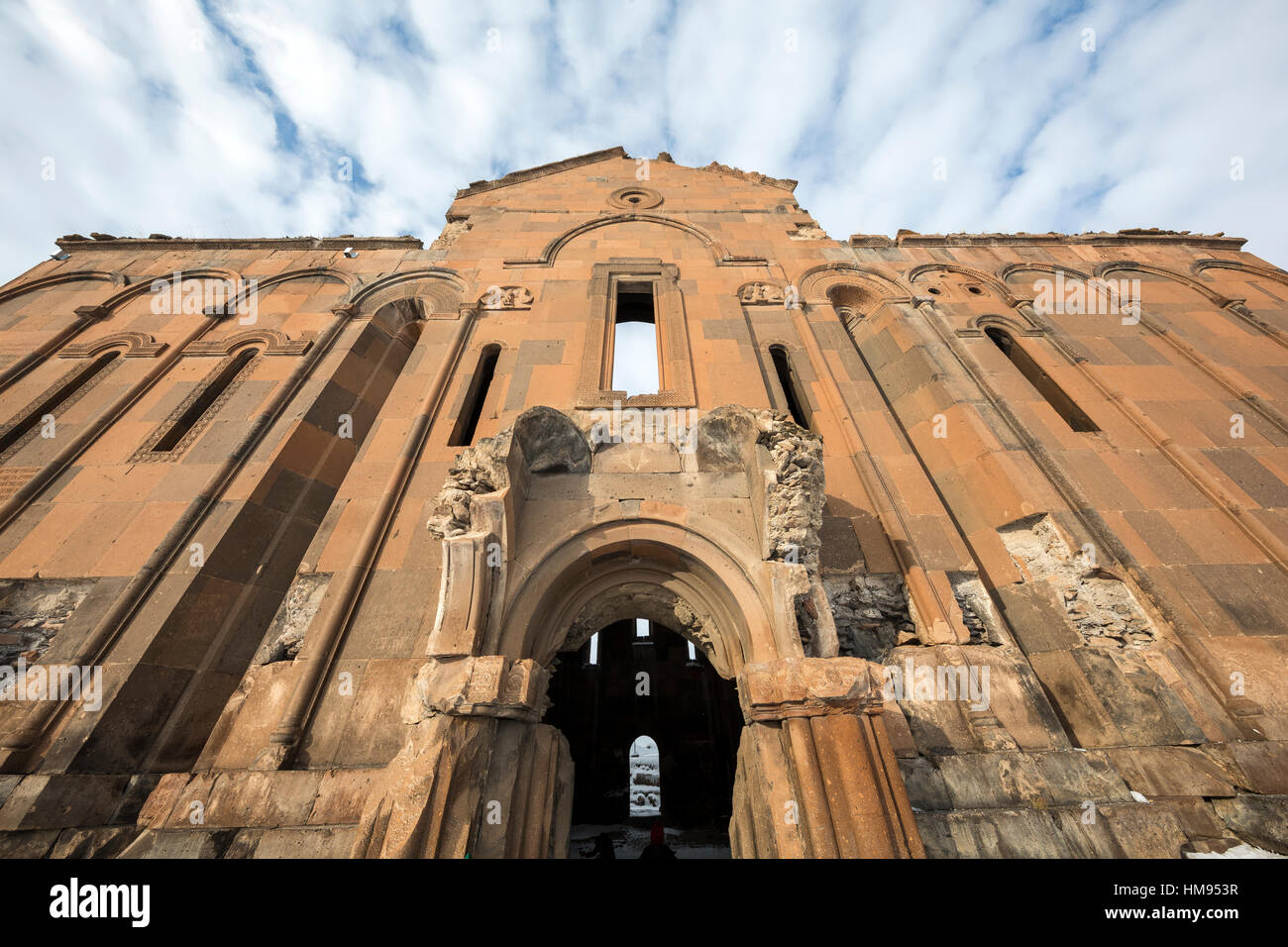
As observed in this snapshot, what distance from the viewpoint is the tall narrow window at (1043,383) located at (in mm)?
6441

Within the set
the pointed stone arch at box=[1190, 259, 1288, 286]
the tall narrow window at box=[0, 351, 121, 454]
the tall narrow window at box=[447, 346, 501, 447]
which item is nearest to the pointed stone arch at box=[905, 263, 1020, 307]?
the pointed stone arch at box=[1190, 259, 1288, 286]

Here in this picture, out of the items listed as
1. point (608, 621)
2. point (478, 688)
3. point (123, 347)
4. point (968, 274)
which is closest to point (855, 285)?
point (968, 274)

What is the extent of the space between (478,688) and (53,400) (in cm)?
825

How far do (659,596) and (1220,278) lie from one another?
12.7 metres

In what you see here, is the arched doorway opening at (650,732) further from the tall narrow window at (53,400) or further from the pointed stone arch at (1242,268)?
the pointed stone arch at (1242,268)

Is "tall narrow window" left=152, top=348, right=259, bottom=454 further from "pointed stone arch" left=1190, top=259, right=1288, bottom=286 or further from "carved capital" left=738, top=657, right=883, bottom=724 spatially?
"pointed stone arch" left=1190, top=259, right=1288, bottom=286

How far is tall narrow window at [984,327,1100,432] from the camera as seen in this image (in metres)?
6.44

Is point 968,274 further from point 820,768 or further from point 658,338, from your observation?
point 820,768

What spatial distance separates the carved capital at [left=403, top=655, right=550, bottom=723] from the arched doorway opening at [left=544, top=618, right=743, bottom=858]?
8.77m

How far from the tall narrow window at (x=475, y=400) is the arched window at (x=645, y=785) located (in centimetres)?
1499

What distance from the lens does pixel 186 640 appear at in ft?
14.7

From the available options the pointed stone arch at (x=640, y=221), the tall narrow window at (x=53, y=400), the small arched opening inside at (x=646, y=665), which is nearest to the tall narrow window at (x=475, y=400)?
the pointed stone arch at (x=640, y=221)

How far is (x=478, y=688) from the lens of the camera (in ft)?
10.1
